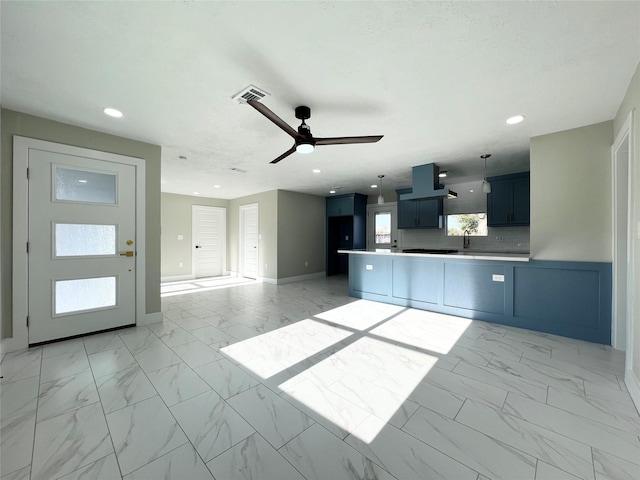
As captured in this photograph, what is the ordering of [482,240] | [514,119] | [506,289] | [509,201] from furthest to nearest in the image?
[482,240], [509,201], [506,289], [514,119]

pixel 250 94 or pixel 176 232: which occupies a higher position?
pixel 250 94

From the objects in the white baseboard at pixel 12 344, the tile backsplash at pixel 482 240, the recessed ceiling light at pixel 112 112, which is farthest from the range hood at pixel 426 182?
the white baseboard at pixel 12 344

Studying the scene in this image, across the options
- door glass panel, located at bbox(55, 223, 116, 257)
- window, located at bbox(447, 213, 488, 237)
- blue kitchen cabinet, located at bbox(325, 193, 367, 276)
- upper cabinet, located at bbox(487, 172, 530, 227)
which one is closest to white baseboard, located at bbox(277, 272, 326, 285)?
blue kitchen cabinet, located at bbox(325, 193, 367, 276)

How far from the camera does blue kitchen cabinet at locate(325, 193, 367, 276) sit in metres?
7.52

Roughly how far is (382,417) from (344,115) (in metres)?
2.72

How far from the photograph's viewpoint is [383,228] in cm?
769

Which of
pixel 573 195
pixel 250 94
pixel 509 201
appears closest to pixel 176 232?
pixel 250 94

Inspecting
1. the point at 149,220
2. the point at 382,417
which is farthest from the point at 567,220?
the point at 149,220

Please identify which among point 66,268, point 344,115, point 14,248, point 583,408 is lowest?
point 583,408

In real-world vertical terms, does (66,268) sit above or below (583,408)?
above

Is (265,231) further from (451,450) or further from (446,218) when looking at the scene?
(451,450)

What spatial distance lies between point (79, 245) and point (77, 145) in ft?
3.91

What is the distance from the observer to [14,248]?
269 cm

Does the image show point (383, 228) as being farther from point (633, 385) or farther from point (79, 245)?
point (79, 245)
